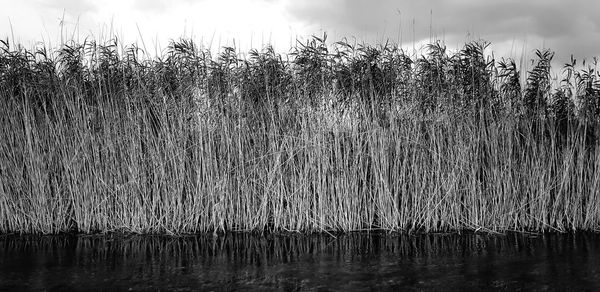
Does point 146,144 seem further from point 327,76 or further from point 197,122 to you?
point 327,76

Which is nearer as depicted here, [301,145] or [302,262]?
[302,262]

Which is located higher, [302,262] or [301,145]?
[301,145]

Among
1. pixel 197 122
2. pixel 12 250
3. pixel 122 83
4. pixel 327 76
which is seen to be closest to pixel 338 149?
pixel 327 76

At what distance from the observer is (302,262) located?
5059 millimetres

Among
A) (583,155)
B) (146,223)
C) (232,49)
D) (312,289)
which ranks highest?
(232,49)

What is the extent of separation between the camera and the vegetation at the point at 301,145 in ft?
20.6

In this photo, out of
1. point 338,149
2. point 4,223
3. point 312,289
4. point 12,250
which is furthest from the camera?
point 4,223

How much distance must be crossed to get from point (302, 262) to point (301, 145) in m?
1.72

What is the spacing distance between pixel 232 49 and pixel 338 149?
1.99m

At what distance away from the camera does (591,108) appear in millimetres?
6711

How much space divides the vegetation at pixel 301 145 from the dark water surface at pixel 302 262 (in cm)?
36

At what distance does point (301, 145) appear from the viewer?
631 cm

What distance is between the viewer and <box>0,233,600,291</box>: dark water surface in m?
4.36

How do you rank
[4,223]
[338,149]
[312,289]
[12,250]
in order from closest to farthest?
[312,289], [12,250], [338,149], [4,223]
